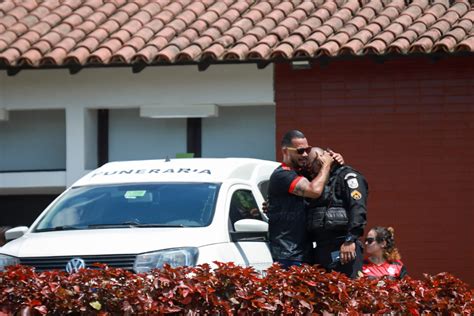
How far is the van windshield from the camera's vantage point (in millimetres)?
10055

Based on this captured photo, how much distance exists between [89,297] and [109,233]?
2.04m

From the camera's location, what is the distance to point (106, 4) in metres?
16.6

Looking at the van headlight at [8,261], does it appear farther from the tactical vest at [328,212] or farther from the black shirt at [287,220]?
the tactical vest at [328,212]

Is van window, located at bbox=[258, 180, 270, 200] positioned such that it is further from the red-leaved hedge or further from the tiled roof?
the red-leaved hedge

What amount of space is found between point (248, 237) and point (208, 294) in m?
2.87

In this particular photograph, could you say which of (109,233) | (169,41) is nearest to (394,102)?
(169,41)

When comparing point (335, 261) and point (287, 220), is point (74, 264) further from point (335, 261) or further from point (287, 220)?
point (335, 261)

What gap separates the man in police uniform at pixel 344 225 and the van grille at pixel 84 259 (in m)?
1.61

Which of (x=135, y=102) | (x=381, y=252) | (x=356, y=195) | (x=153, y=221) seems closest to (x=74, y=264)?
(x=153, y=221)

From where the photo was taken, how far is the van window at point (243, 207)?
1041 centimetres

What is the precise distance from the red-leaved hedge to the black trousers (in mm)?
1719

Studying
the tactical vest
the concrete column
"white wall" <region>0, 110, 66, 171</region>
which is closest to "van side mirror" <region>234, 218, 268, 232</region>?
the tactical vest

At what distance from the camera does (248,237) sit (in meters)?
10.3

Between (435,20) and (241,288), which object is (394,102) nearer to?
(435,20)
